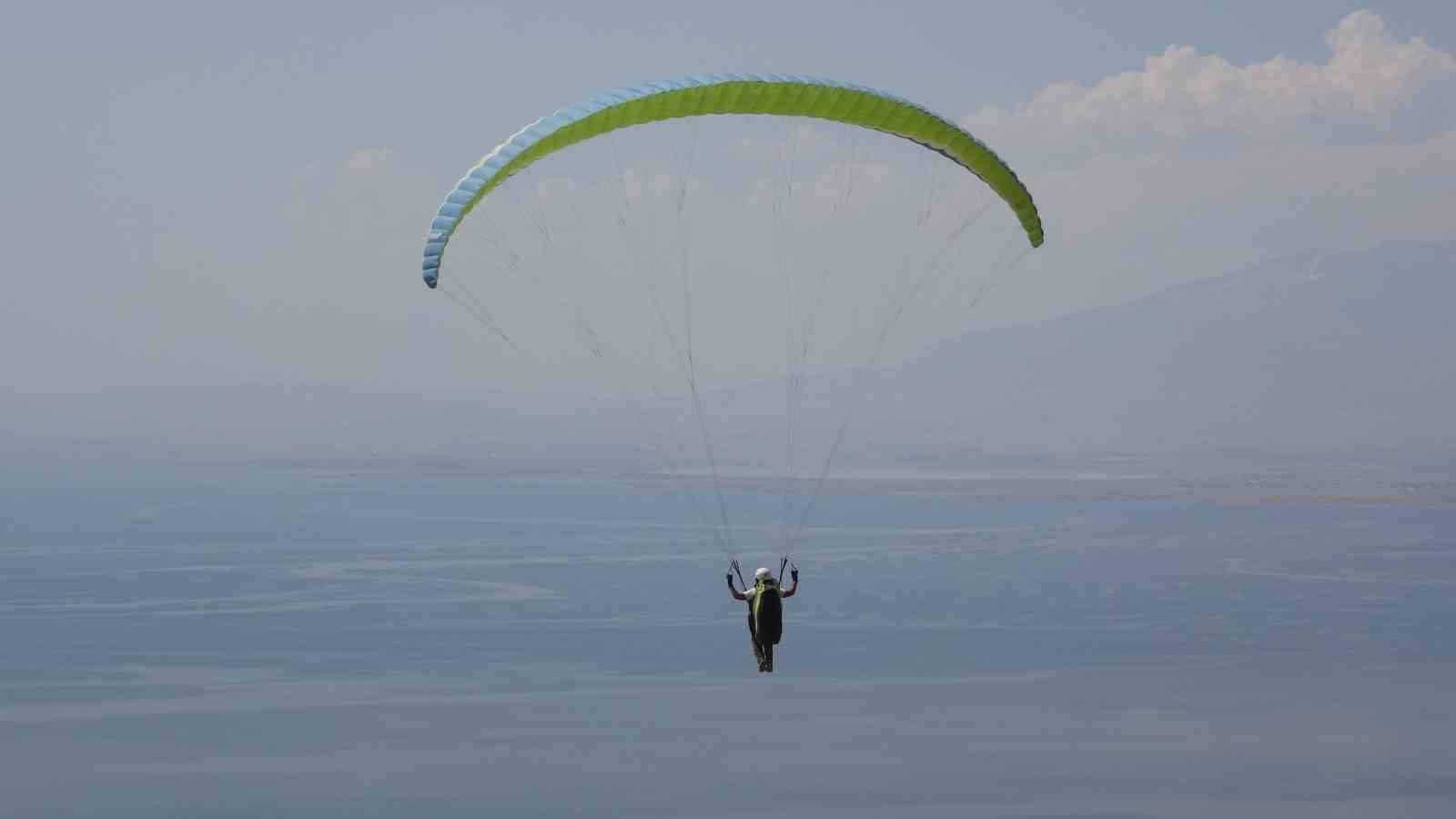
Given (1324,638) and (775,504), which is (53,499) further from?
(1324,638)

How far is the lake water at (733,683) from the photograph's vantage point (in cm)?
4541

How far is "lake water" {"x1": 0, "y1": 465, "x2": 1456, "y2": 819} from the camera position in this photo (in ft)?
149

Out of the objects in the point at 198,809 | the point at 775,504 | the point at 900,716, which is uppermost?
Result: the point at 775,504

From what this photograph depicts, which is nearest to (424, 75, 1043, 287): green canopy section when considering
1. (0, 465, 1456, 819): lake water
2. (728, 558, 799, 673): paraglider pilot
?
(728, 558, 799, 673): paraglider pilot

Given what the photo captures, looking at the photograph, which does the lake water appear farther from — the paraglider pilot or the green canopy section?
the green canopy section

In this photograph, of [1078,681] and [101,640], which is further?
[101,640]

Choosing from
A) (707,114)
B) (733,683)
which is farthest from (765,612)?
(733,683)

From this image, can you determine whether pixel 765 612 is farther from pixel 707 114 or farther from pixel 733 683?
pixel 733 683

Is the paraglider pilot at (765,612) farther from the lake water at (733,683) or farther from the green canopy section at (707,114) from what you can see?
the lake water at (733,683)

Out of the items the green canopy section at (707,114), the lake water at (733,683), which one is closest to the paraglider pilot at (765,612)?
the green canopy section at (707,114)

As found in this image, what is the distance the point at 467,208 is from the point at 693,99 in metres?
3.34

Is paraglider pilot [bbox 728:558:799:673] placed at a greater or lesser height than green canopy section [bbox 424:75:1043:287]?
lesser

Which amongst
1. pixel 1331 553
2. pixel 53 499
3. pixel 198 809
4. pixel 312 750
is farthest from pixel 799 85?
pixel 53 499

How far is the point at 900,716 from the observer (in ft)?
192
